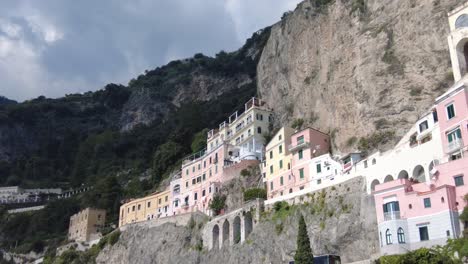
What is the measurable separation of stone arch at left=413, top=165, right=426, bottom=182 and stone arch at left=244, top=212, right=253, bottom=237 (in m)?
18.3

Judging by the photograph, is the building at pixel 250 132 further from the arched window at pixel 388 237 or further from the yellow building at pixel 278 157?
the arched window at pixel 388 237

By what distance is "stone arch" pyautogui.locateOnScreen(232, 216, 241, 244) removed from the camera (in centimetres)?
5369

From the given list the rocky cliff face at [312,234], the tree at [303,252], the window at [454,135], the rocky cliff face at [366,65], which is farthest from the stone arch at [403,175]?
the tree at [303,252]

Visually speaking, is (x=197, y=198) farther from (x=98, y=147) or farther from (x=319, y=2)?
(x=98, y=147)

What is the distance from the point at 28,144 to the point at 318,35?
100 m

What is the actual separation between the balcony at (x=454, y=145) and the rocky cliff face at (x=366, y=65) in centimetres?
947

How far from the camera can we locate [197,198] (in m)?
70.1

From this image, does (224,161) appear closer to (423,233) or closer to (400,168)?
(400,168)

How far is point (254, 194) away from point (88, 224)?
128 ft

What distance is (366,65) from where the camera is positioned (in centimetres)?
5278

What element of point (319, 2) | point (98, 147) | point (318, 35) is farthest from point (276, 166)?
point (98, 147)

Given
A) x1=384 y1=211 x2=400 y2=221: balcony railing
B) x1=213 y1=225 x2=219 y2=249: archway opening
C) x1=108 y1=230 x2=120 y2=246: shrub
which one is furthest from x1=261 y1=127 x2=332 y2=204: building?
x1=108 y1=230 x2=120 y2=246: shrub

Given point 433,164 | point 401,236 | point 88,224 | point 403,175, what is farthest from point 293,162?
point 88,224

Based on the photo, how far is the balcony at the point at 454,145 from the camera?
37062 millimetres
